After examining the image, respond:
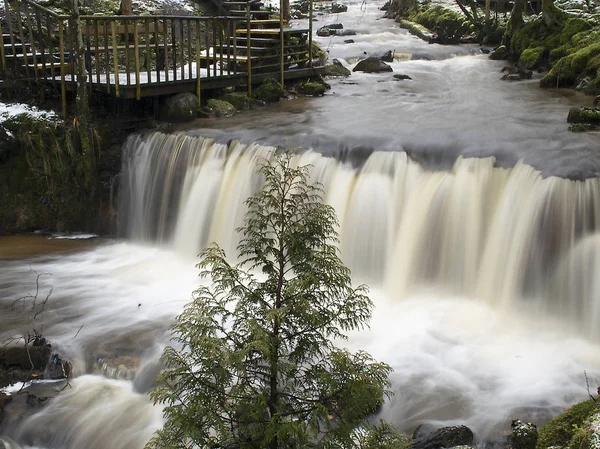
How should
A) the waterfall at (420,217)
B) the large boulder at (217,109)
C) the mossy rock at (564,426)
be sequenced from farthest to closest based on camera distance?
the large boulder at (217,109) < the waterfall at (420,217) < the mossy rock at (564,426)


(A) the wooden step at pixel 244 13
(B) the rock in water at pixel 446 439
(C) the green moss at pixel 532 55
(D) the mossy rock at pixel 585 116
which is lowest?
(B) the rock in water at pixel 446 439

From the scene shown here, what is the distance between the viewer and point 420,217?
38.6 ft

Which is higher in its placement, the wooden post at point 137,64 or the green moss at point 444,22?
the green moss at point 444,22

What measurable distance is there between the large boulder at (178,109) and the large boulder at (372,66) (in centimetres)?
933

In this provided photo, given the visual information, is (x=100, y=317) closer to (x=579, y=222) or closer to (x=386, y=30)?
(x=579, y=222)

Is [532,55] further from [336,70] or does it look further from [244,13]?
[244,13]

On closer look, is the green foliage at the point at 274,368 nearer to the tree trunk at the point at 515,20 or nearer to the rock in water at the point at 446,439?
the rock in water at the point at 446,439

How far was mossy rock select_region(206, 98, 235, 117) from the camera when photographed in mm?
16938

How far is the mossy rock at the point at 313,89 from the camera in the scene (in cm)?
2027

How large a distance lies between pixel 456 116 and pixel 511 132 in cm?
236

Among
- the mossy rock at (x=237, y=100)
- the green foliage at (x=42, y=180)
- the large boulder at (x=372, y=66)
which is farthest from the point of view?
the large boulder at (x=372, y=66)

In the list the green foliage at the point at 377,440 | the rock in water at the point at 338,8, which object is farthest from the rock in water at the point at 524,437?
the rock in water at the point at 338,8

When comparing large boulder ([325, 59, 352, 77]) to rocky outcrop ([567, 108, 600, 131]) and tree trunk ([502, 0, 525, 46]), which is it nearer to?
tree trunk ([502, 0, 525, 46])

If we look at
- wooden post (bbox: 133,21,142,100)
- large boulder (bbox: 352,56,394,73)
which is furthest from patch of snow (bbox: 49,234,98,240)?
large boulder (bbox: 352,56,394,73)
